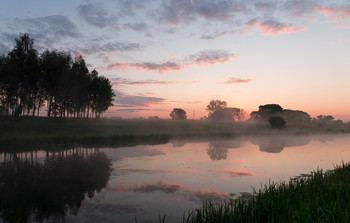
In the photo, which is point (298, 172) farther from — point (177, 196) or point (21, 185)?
point (21, 185)

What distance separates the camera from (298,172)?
62.8 ft

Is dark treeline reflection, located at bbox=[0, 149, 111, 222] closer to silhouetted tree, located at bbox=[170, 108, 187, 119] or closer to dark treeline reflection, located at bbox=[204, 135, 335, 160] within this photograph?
dark treeline reflection, located at bbox=[204, 135, 335, 160]

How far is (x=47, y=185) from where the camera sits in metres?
Answer: 15.7

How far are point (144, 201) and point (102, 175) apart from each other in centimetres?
733

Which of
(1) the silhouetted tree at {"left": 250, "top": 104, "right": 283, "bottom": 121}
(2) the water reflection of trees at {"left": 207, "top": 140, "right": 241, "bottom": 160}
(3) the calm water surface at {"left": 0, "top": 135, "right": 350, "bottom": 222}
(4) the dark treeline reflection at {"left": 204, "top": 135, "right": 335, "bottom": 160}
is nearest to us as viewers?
(3) the calm water surface at {"left": 0, "top": 135, "right": 350, "bottom": 222}

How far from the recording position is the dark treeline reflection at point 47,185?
11180 mm

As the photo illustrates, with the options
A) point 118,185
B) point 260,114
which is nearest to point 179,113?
point 260,114

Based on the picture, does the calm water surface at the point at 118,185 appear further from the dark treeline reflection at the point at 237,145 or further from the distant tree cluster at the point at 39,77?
the distant tree cluster at the point at 39,77

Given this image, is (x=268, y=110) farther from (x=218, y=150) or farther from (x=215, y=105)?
(x=218, y=150)

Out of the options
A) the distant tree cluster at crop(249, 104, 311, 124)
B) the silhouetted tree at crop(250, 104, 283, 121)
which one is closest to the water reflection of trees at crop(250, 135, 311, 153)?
the distant tree cluster at crop(249, 104, 311, 124)

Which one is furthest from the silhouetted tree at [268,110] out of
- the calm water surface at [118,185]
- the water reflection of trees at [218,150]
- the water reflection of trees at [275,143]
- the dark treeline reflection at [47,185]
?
the dark treeline reflection at [47,185]

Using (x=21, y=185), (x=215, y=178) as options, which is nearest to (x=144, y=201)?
(x=215, y=178)

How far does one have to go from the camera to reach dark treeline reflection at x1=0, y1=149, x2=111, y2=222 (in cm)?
1118

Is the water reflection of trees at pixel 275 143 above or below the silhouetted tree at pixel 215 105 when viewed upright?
below
